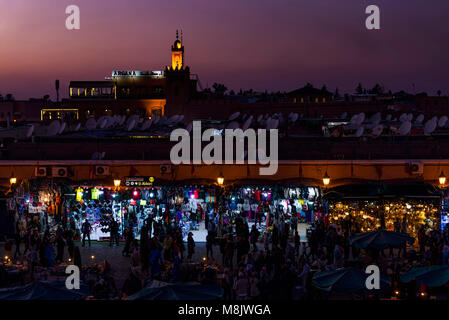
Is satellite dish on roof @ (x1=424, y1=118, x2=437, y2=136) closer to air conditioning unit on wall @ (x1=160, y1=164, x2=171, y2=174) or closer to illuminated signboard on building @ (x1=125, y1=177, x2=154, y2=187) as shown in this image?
air conditioning unit on wall @ (x1=160, y1=164, x2=171, y2=174)

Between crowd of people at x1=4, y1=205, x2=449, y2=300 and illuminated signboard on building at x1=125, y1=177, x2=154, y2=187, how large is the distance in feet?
3.64

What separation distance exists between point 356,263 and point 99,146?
1110cm

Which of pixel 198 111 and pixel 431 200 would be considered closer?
pixel 431 200

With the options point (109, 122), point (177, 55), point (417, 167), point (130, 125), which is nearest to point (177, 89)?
point (177, 55)

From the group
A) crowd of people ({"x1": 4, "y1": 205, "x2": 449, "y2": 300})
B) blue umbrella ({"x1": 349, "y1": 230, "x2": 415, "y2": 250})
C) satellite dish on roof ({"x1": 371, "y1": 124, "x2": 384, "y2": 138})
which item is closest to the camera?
crowd of people ({"x1": 4, "y1": 205, "x2": 449, "y2": 300})

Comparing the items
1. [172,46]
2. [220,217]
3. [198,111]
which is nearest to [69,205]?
[220,217]

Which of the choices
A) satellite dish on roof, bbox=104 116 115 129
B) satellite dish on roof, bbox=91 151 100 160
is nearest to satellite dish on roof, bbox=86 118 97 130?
→ satellite dish on roof, bbox=104 116 115 129

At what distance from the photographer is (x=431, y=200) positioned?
22.2 m

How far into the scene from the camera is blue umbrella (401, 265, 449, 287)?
13.6m

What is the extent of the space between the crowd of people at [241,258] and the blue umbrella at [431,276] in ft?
4.36

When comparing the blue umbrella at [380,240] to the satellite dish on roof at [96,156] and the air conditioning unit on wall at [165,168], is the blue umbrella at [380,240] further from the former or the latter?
the satellite dish on roof at [96,156]

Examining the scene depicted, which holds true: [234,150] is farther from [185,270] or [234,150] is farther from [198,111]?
[198,111]

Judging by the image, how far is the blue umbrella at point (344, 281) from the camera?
13922 millimetres

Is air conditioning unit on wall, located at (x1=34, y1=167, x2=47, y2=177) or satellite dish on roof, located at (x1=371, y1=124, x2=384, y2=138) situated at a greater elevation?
satellite dish on roof, located at (x1=371, y1=124, x2=384, y2=138)
